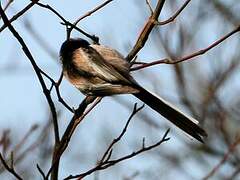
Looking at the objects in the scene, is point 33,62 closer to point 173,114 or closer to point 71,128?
point 71,128

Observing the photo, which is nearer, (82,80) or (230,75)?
(82,80)

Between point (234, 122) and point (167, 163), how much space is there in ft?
4.51

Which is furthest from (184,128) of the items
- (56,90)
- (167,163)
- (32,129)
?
(167,163)

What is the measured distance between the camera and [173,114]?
2.69 metres

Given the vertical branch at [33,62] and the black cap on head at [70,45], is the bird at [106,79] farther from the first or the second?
the vertical branch at [33,62]

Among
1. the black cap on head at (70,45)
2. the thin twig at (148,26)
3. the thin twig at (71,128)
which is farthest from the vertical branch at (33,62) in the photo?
the thin twig at (148,26)

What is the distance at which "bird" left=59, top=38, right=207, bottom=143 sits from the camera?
2.62 meters

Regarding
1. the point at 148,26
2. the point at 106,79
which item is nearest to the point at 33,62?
the point at 106,79

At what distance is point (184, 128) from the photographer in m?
2.67

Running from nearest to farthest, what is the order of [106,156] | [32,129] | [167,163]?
[106,156] → [32,129] → [167,163]

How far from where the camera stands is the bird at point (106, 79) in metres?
2.62

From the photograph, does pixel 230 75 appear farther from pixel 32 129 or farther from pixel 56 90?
pixel 56 90

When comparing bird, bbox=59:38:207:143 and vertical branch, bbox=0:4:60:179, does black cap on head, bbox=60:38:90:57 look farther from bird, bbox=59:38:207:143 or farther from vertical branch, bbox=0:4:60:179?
vertical branch, bbox=0:4:60:179

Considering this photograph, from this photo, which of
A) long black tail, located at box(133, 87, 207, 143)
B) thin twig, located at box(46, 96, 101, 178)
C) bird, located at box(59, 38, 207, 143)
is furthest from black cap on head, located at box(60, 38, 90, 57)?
long black tail, located at box(133, 87, 207, 143)
